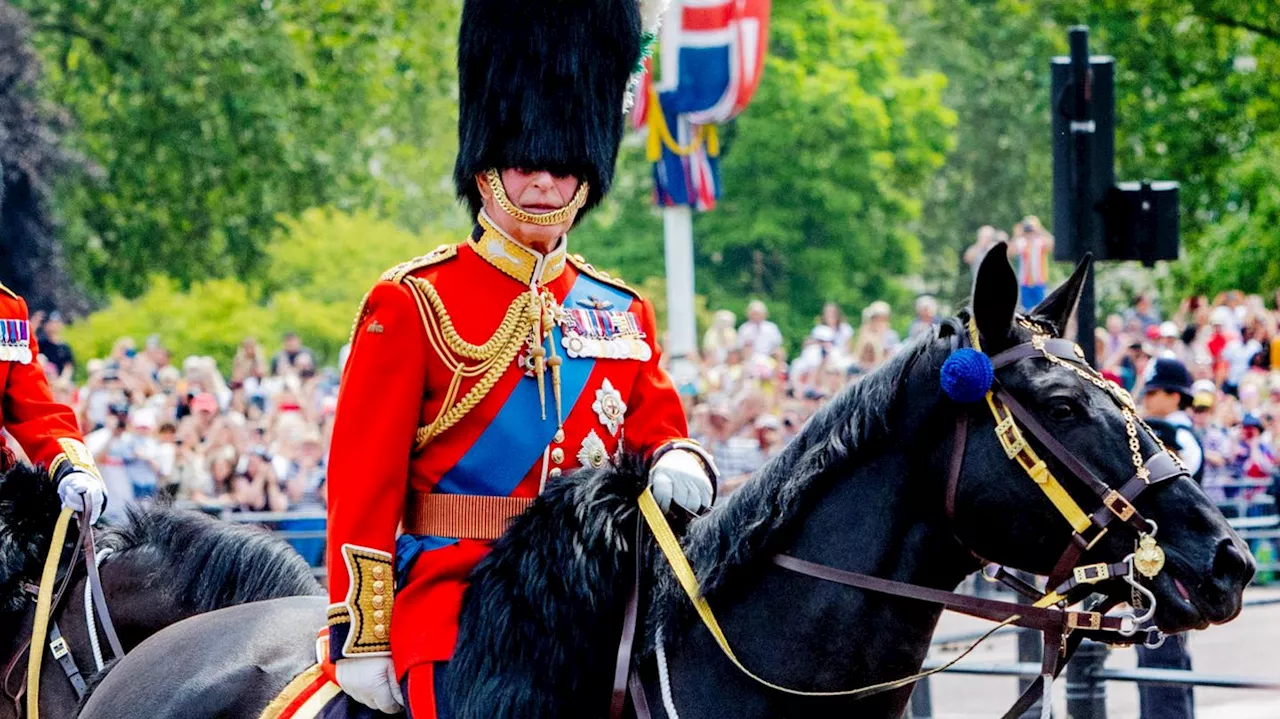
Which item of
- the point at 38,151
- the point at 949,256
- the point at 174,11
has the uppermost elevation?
the point at 174,11

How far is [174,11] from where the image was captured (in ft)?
96.9

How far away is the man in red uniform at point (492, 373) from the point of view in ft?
14.1

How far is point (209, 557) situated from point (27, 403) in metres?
1.25

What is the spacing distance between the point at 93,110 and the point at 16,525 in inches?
1007

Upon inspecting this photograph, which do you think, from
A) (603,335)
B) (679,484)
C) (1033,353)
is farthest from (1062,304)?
(603,335)

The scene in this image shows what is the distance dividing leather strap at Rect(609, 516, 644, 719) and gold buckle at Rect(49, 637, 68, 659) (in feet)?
9.68

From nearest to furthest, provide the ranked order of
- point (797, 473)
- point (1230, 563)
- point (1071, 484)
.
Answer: point (1230, 563) → point (1071, 484) → point (797, 473)

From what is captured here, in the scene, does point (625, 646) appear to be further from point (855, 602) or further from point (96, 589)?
point (96, 589)

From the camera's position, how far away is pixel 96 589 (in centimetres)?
651

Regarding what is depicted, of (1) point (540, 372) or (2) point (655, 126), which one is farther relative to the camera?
(2) point (655, 126)

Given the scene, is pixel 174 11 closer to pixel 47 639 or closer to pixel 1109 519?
pixel 47 639

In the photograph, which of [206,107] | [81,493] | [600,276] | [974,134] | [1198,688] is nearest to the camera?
[600,276]

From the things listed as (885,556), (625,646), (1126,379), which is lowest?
(1126,379)

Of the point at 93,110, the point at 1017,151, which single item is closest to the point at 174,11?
the point at 93,110
